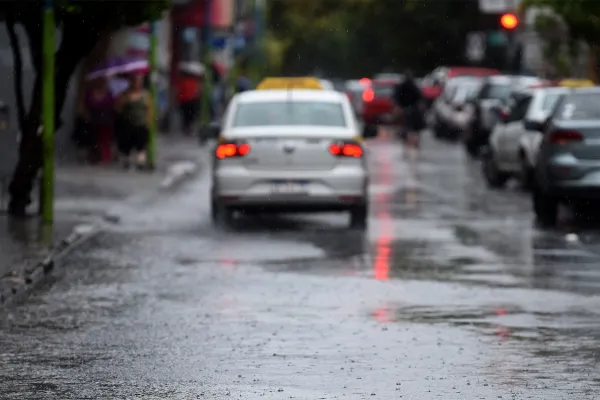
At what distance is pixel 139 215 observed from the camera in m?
22.5

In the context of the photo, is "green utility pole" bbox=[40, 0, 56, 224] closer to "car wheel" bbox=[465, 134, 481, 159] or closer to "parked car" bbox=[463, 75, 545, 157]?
"parked car" bbox=[463, 75, 545, 157]

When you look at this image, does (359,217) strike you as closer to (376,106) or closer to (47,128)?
(47,128)

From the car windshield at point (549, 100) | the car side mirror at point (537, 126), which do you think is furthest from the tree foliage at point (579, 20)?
the car side mirror at point (537, 126)

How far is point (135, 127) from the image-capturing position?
106ft

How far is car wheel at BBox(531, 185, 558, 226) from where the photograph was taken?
21.2m

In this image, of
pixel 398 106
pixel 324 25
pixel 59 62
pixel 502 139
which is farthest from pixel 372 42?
pixel 59 62

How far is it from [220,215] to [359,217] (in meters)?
1.61

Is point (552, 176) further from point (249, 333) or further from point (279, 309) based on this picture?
point (249, 333)

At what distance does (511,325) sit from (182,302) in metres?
2.59

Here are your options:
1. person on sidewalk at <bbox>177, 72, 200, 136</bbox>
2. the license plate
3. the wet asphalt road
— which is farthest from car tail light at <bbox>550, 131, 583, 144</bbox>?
person on sidewalk at <bbox>177, 72, 200, 136</bbox>

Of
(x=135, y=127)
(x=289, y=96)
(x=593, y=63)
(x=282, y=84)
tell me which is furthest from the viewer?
(x=593, y=63)

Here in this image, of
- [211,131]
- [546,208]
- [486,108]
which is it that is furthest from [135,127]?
[546,208]

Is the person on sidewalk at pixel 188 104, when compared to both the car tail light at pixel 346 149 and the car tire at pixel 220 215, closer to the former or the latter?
the car tire at pixel 220 215

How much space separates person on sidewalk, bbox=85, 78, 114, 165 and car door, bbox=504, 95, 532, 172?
8.51 meters
